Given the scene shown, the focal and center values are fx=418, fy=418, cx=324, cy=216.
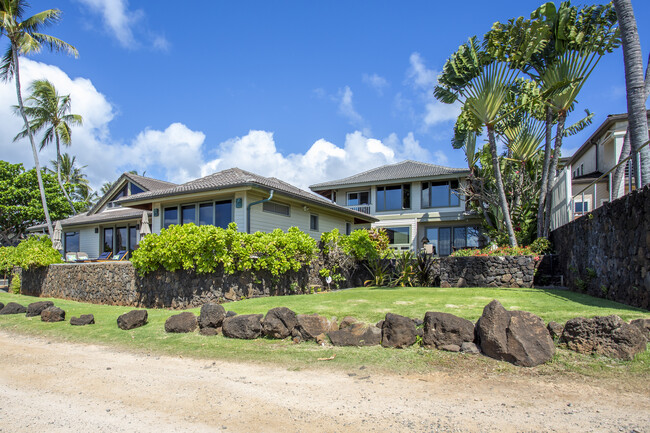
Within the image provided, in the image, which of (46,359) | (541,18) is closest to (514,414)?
(46,359)

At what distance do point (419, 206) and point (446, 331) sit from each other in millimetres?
20403

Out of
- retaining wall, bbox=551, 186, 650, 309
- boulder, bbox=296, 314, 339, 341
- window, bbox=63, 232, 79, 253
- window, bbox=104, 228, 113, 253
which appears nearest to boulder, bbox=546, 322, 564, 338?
retaining wall, bbox=551, 186, 650, 309

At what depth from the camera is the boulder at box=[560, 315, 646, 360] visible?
181 inches

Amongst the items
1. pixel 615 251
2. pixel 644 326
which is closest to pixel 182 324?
pixel 644 326

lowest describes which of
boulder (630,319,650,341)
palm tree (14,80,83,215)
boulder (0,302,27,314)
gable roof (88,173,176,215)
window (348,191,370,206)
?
boulder (0,302,27,314)

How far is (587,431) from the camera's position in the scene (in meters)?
3.14

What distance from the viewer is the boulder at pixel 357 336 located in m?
5.81

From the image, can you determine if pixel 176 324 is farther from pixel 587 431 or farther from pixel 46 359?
pixel 587 431

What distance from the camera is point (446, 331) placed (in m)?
5.41

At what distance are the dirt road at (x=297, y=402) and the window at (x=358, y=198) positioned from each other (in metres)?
21.9

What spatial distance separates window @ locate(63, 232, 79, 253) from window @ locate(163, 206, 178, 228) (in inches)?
508

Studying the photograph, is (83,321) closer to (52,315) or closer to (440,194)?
(52,315)

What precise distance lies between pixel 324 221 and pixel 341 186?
7332 millimetres

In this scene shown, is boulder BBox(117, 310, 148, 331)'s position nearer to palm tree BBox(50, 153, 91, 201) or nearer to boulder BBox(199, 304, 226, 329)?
boulder BBox(199, 304, 226, 329)
